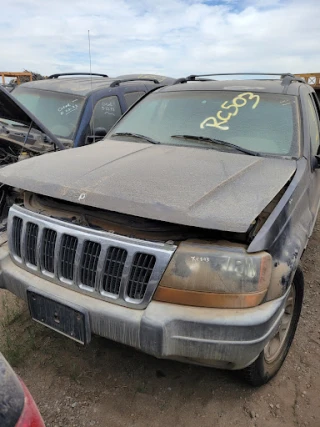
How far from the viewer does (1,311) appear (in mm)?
3195

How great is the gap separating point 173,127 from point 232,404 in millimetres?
2158

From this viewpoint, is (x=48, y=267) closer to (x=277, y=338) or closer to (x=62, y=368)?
(x=62, y=368)

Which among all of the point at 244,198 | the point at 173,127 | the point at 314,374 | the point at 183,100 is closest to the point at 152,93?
the point at 183,100

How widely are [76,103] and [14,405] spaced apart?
4.59 metres

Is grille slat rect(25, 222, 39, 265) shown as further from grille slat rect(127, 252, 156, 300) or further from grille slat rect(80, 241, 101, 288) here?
grille slat rect(127, 252, 156, 300)

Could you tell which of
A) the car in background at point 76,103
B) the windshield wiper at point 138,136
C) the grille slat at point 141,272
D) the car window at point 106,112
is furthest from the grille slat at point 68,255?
the car window at point 106,112

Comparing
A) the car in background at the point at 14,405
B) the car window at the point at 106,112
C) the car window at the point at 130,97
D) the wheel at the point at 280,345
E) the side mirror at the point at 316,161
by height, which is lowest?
the wheel at the point at 280,345

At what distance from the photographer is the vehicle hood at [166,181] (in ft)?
6.30

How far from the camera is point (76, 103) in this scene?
521cm

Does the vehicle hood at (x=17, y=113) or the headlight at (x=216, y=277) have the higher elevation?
the vehicle hood at (x=17, y=113)

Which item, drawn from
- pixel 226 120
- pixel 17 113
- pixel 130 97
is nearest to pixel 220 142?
pixel 226 120

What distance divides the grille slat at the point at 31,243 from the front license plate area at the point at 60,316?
0.21 m

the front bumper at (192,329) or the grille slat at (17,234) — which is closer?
the front bumper at (192,329)

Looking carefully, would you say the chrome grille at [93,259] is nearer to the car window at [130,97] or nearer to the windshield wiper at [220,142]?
the windshield wiper at [220,142]
